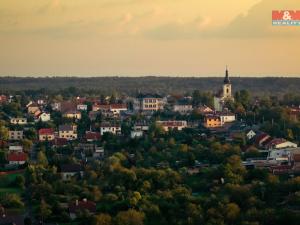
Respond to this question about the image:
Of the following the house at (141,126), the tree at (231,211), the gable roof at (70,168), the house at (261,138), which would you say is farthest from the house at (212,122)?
the tree at (231,211)

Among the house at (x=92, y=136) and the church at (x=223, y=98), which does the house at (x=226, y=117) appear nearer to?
the church at (x=223, y=98)

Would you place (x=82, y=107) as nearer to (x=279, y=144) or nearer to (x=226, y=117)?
(x=226, y=117)

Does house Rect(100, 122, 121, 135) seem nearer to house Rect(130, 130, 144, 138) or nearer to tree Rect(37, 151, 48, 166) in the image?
house Rect(130, 130, 144, 138)

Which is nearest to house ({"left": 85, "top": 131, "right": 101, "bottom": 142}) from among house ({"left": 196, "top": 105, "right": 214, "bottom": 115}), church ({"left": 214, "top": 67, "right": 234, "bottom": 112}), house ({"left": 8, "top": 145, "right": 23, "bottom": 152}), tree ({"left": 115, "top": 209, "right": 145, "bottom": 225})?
house ({"left": 8, "top": 145, "right": 23, "bottom": 152})

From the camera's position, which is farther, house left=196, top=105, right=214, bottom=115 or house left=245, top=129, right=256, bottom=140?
house left=196, top=105, right=214, bottom=115

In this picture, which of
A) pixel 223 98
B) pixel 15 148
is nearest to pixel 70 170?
pixel 15 148

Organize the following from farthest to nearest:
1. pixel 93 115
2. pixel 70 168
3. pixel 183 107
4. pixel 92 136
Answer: pixel 183 107 → pixel 93 115 → pixel 92 136 → pixel 70 168
